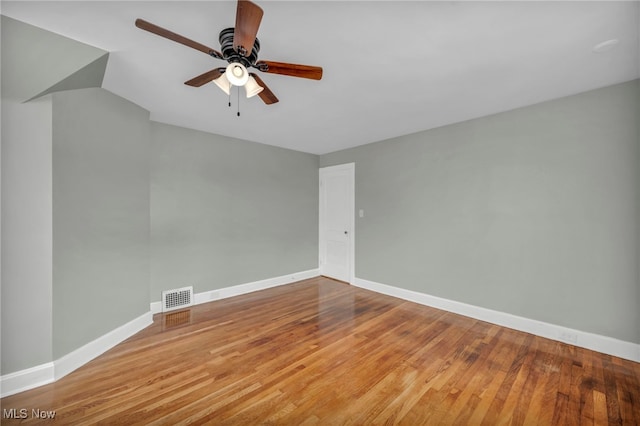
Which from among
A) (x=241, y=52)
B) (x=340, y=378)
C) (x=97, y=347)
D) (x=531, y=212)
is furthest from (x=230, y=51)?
(x=531, y=212)

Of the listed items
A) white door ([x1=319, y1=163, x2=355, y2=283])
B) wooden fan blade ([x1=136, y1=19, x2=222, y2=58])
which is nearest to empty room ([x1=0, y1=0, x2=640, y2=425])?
wooden fan blade ([x1=136, y1=19, x2=222, y2=58])

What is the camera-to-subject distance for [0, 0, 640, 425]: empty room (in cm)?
161

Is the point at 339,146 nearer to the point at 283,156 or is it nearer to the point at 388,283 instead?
the point at 283,156

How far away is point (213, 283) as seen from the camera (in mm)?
3678

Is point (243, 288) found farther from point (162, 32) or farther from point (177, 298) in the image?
point (162, 32)

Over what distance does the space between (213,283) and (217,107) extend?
96.1 inches

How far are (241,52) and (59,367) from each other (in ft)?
9.01

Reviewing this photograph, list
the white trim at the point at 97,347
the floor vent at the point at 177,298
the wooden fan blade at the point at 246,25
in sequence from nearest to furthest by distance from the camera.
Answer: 1. the wooden fan blade at the point at 246,25
2. the white trim at the point at 97,347
3. the floor vent at the point at 177,298

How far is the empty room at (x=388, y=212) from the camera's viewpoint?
63.4 inches

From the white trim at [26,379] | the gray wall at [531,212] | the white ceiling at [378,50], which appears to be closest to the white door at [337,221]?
the gray wall at [531,212]

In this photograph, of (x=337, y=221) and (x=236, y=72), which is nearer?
(x=236, y=72)

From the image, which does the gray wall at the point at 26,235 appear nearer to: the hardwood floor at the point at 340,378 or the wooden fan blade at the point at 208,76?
the hardwood floor at the point at 340,378

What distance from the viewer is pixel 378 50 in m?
1.82

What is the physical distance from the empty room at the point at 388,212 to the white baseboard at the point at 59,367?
0.02 metres
